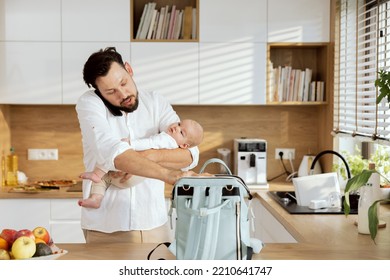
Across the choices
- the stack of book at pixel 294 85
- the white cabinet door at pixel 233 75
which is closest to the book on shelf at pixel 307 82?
the stack of book at pixel 294 85

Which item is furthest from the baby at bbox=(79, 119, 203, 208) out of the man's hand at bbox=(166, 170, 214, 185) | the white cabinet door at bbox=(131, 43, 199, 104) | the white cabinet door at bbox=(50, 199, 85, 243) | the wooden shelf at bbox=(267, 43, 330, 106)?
the wooden shelf at bbox=(267, 43, 330, 106)

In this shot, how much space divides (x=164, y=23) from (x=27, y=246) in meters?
1.86

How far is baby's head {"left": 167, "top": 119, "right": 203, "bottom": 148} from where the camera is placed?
1839mm

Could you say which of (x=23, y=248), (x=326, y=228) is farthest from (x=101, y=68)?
(x=326, y=228)

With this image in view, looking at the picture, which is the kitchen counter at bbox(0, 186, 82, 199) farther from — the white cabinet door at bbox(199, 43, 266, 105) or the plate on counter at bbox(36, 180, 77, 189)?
the white cabinet door at bbox(199, 43, 266, 105)

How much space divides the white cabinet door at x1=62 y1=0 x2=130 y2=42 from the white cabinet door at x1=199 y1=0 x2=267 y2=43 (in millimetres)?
359

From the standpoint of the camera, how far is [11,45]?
119 inches

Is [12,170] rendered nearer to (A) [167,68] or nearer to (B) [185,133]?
(A) [167,68]

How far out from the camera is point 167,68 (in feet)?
10.0

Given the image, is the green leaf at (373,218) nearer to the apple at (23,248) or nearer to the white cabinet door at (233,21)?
the apple at (23,248)

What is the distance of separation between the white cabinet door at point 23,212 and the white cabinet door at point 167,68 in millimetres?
700
